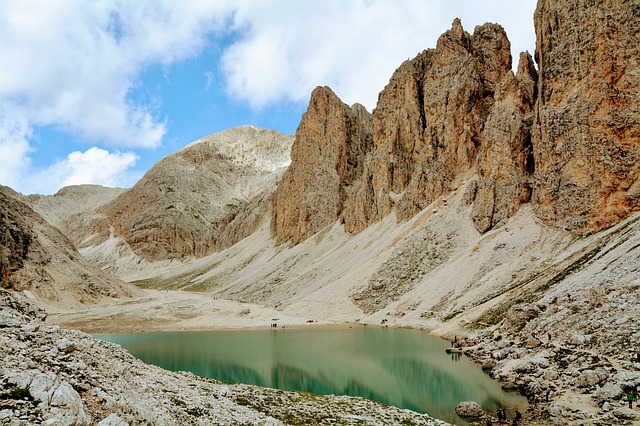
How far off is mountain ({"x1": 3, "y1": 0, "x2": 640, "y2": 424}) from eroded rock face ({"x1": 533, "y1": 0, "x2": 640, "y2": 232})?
21 centimetres

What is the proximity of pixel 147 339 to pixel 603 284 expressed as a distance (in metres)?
65.1

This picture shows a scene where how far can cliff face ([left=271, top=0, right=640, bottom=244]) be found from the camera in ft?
231

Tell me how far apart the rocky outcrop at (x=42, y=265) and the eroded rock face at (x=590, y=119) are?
95399mm

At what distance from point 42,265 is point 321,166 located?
9115cm

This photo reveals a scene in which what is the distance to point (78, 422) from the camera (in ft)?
44.3

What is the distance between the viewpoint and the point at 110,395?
654 inches

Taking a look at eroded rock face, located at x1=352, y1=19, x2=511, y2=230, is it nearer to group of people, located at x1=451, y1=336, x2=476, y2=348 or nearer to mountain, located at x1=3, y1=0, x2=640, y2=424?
mountain, located at x1=3, y1=0, x2=640, y2=424

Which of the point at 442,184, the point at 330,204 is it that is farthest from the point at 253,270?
the point at 442,184

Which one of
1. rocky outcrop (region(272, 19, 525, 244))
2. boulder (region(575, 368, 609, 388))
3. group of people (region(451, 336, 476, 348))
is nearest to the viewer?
boulder (region(575, 368, 609, 388))

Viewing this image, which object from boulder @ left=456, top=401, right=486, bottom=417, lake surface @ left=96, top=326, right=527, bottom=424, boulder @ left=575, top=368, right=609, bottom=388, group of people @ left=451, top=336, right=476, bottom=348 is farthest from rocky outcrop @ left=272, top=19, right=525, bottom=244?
boulder @ left=456, top=401, right=486, bottom=417

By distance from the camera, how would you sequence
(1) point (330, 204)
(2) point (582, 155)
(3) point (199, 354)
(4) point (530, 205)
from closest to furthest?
(3) point (199, 354), (2) point (582, 155), (4) point (530, 205), (1) point (330, 204)

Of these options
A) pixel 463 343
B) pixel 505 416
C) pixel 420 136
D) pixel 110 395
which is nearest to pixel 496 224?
pixel 463 343

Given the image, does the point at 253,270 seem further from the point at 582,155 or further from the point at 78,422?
the point at 78,422

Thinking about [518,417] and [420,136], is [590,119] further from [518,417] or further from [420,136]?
[518,417]
